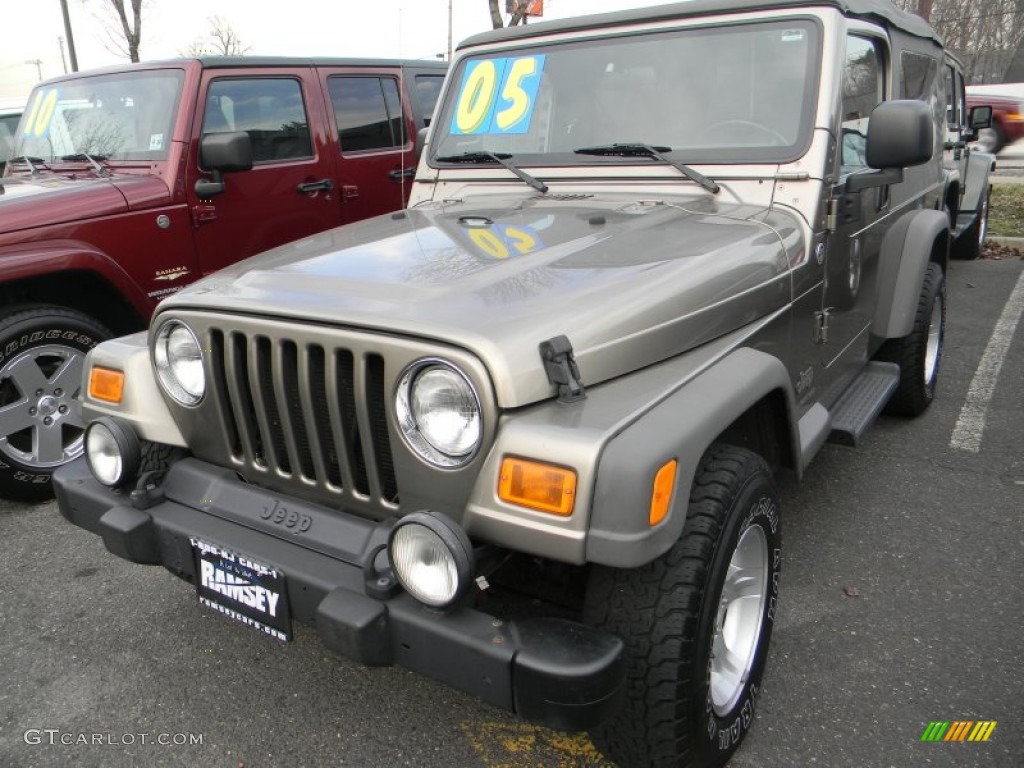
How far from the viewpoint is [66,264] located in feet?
12.5

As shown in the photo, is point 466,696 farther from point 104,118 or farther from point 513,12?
point 513,12

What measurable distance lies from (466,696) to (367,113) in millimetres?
3983

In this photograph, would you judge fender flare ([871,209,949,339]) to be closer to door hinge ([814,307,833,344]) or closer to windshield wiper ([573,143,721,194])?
door hinge ([814,307,833,344])

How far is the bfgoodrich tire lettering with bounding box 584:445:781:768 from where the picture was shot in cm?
181

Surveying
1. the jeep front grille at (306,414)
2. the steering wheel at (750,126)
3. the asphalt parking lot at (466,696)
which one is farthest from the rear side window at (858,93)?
the jeep front grille at (306,414)

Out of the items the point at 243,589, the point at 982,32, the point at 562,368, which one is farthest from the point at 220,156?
the point at 982,32

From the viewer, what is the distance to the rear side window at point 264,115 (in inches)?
177

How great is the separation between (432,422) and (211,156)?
3.08 m

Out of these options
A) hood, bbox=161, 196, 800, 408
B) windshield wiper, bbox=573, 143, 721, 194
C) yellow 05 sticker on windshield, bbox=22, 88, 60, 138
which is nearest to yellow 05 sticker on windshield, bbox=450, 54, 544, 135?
windshield wiper, bbox=573, 143, 721, 194

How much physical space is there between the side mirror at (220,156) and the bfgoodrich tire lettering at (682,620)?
3223 millimetres

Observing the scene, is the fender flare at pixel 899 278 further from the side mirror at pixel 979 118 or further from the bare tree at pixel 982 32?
the bare tree at pixel 982 32

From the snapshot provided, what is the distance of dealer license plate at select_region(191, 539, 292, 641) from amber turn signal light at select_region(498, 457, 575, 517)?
0.65m

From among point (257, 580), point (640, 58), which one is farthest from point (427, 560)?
point (640, 58)

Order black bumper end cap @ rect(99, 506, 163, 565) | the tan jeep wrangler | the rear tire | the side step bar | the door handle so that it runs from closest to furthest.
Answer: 1. the tan jeep wrangler
2. black bumper end cap @ rect(99, 506, 163, 565)
3. the side step bar
4. the rear tire
5. the door handle
